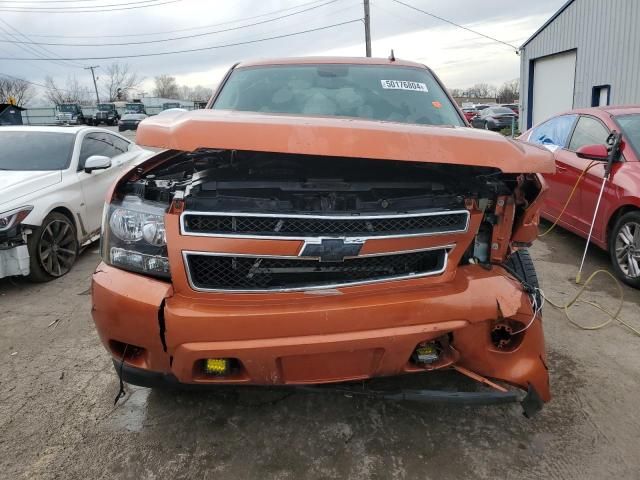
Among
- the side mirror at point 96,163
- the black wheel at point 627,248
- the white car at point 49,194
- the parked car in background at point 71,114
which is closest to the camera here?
the black wheel at point 627,248

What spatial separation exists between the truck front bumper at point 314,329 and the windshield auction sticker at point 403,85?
5.96 ft

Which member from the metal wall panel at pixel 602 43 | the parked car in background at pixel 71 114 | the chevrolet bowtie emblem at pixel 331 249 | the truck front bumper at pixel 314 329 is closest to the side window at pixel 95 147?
the truck front bumper at pixel 314 329

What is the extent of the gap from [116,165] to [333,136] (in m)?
5.07

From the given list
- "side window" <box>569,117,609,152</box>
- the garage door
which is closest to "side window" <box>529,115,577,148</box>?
"side window" <box>569,117,609,152</box>

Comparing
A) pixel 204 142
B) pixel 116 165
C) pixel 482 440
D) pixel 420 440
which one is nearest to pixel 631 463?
pixel 482 440

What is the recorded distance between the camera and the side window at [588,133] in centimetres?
499

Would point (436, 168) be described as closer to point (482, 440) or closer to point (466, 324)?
point (466, 324)

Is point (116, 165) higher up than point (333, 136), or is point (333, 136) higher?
point (333, 136)

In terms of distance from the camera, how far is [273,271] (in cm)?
204

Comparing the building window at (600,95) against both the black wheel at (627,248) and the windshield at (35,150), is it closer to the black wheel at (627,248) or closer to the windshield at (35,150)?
the black wheel at (627,248)

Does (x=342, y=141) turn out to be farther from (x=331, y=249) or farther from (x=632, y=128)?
(x=632, y=128)

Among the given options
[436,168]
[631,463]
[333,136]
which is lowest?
[631,463]

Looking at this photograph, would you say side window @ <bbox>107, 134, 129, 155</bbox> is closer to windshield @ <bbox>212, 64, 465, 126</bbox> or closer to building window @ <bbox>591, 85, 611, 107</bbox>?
windshield @ <bbox>212, 64, 465, 126</bbox>

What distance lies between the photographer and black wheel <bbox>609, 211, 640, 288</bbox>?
164 inches
